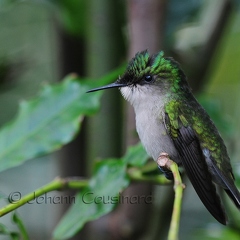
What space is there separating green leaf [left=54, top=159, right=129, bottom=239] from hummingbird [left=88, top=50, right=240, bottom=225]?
0.40ft

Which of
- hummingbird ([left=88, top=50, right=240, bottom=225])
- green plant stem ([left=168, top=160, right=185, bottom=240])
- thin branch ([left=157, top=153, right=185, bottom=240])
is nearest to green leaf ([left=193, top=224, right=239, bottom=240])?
hummingbird ([left=88, top=50, right=240, bottom=225])

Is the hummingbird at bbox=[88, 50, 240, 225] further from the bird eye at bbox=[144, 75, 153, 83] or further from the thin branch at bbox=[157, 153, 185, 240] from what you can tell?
the thin branch at bbox=[157, 153, 185, 240]

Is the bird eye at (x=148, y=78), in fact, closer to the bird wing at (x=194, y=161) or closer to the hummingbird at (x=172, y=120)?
the hummingbird at (x=172, y=120)

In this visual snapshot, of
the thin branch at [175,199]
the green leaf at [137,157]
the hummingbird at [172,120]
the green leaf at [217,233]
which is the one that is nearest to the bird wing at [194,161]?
the hummingbird at [172,120]

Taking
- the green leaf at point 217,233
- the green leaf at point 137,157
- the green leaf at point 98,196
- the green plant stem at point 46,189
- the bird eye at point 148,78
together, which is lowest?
the green leaf at point 217,233

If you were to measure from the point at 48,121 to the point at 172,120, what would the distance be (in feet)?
1.55

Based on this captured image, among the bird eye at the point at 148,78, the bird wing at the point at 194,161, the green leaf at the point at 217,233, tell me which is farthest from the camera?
the green leaf at the point at 217,233

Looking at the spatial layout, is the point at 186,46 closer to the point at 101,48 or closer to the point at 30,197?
the point at 101,48

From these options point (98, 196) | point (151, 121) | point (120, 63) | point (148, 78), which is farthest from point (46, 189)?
point (120, 63)

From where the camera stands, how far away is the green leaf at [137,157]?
1.67m

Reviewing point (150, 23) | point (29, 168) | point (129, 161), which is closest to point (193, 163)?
point (129, 161)

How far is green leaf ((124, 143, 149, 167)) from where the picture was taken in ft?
5.48

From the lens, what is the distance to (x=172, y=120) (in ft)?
5.42

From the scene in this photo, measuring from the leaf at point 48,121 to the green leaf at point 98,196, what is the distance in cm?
17
